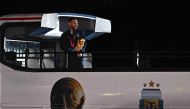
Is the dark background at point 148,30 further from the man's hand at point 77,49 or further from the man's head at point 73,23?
the man's head at point 73,23

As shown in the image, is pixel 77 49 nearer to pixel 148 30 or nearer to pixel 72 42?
pixel 72 42

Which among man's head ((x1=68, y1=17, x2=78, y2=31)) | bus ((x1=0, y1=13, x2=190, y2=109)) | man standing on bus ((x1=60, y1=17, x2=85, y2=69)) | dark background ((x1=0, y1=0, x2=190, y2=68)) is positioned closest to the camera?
bus ((x1=0, y1=13, x2=190, y2=109))

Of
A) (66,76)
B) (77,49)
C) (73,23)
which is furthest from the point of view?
(73,23)

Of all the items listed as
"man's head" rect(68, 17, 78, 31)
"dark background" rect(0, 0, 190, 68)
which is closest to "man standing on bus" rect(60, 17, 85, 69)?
"man's head" rect(68, 17, 78, 31)

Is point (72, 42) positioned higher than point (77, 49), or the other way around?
point (72, 42)

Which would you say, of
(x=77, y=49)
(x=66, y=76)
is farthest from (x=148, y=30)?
(x=66, y=76)

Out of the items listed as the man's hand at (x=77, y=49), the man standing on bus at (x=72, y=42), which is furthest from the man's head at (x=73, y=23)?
the man's hand at (x=77, y=49)

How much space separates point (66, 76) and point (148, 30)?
154 cm

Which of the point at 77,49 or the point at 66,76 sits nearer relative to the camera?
the point at 66,76

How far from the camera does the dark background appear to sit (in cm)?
737

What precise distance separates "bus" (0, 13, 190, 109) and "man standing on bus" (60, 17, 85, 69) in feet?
0.17

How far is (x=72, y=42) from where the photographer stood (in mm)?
7754

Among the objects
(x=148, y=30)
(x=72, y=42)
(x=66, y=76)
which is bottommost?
(x=66, y=76)

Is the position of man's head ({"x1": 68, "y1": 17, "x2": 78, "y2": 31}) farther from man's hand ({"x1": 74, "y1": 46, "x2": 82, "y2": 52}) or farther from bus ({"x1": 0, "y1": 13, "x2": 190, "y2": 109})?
man's hand ({"x1": 74, "y1": 46, "x2": 82, "y2": 52})
